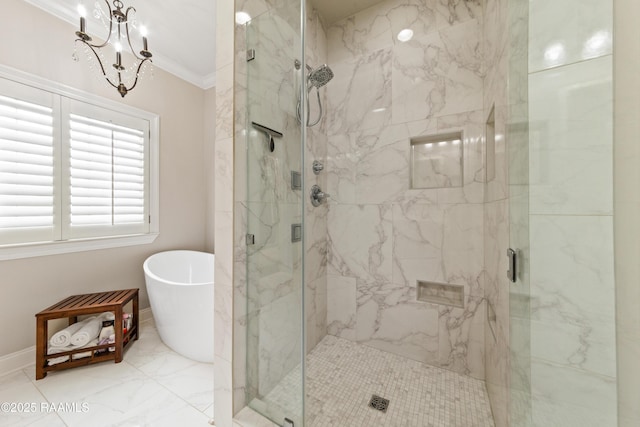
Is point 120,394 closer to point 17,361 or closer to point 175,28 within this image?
point 17,361

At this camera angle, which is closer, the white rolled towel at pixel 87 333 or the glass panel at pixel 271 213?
the glass panel at pixel 271 213

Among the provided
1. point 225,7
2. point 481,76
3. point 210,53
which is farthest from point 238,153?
point 210,53

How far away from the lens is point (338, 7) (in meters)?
1.88

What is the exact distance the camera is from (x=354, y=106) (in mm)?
Result: 1926

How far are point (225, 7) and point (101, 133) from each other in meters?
1.80

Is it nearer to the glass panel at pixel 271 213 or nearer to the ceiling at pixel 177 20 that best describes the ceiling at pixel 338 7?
the ceiling at pixel 177 20

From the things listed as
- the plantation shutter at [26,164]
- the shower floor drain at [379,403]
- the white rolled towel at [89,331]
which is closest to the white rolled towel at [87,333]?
the white rolled towel at [89,331]

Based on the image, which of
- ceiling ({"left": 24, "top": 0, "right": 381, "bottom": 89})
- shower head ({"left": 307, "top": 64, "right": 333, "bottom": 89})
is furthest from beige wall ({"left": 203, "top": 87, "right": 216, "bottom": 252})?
shower head ({"left": 307, "top": 64, "right": 333, "bottom": 89})

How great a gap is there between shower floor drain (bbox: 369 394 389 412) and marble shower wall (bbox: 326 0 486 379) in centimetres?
50

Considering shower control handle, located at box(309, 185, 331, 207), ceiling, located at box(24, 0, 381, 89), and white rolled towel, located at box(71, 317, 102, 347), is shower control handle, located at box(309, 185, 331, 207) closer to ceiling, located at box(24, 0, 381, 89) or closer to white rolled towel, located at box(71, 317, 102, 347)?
ceiling, located at box(24, 0, 381, 89)

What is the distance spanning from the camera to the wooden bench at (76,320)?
150 centimetres

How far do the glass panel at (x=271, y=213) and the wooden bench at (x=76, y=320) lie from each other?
49.2 inches

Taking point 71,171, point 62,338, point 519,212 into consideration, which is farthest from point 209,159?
point 519,212

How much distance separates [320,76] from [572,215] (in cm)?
134
